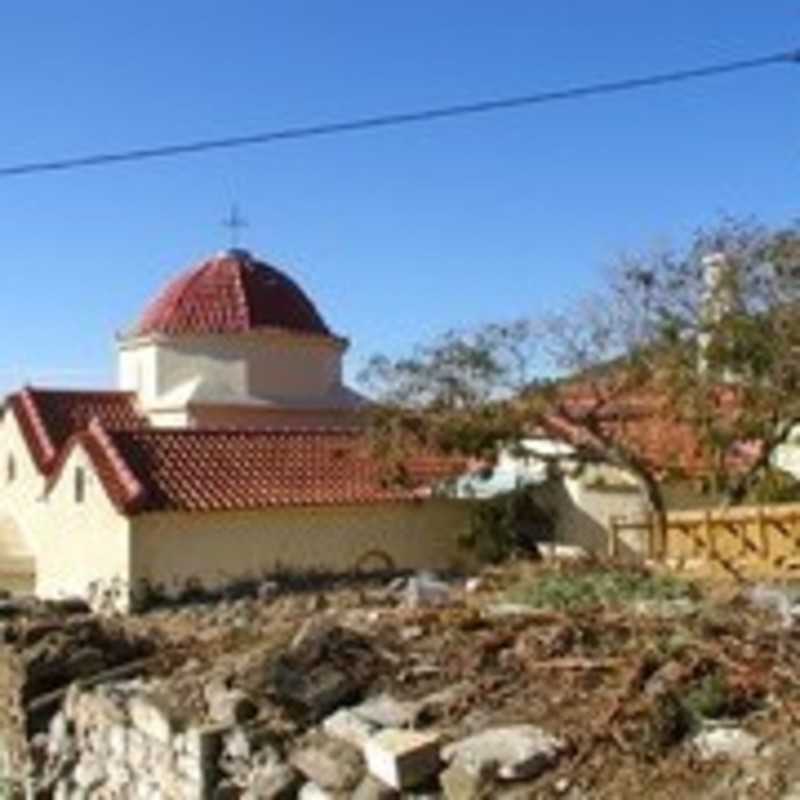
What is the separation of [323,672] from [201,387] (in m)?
22.3

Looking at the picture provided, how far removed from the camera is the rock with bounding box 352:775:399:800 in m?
7.31

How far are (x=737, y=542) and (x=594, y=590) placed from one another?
896 centimetres

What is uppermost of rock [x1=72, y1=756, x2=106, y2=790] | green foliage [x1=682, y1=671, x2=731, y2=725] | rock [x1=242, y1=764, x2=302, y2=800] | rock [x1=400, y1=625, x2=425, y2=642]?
rock [x1=400, y1=625, x2=425, y2=642]

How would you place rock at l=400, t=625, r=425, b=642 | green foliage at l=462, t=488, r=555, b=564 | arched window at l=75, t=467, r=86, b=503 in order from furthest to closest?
green foliage at l=462, t=488, r=555, b=564 → arched window at l=75, t=467, r=86, b=503 → rock at l=400, t=625, r=425, b=642

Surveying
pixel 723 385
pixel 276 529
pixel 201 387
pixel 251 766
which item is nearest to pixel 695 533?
pixel 723 385

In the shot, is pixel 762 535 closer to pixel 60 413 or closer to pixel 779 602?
pixel 779 602

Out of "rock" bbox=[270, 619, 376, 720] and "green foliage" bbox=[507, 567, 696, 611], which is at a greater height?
"green foliage" bbox=[507, 567, 696, 611]

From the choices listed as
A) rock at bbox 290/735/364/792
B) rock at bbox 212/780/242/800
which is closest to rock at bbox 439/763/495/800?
rock at bbox 290/735/364/792

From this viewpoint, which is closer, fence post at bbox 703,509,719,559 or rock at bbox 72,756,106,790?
rock at bbox 72,756,106,790

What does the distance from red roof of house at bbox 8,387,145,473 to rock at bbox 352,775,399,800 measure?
2360 cm

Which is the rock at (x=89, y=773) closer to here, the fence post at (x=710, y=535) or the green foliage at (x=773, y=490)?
the fence post at (x=710, y=535)

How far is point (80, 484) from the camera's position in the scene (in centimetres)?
2616

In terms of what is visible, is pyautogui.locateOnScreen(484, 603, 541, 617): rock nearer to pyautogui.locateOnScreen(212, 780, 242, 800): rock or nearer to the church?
pyautogui.locateOnScreen(212, 780, 242, 800): rock

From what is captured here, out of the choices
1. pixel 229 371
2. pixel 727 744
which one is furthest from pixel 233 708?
pixel 229 371
